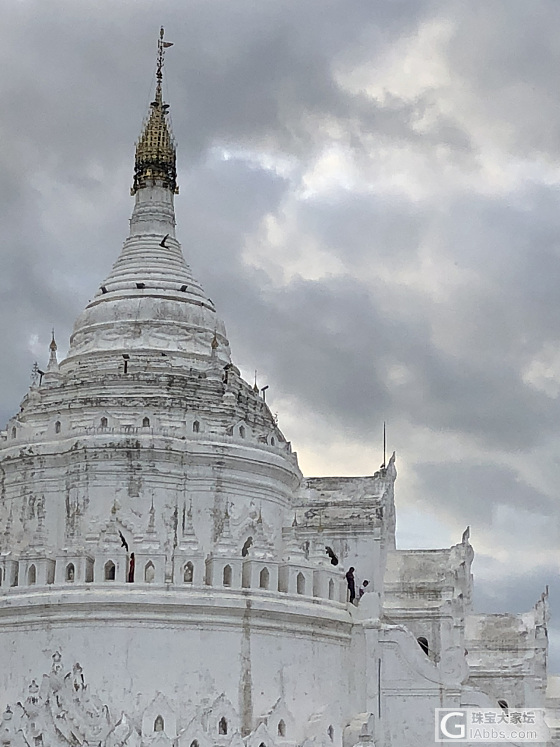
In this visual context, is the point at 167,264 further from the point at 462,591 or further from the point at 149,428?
the point at 462,591

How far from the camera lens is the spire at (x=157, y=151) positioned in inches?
1825

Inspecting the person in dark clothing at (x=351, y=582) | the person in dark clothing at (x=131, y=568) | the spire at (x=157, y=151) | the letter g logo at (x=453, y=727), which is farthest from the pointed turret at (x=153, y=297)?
the letter g logo at (x=453, y=727)

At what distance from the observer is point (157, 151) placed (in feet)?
152

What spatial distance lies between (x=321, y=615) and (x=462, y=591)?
723 cm

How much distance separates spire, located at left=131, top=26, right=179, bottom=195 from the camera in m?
46.3

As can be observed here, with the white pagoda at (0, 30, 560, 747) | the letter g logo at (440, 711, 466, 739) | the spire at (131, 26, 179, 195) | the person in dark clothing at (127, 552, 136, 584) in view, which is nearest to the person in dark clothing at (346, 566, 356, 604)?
the white pagoda at (0, 30, 560, 747)

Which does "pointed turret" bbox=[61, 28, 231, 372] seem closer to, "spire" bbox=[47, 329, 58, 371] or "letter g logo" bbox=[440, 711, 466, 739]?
"spire" bbox=[47, 329, 58, 371]

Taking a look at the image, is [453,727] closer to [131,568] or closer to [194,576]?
[194,576]

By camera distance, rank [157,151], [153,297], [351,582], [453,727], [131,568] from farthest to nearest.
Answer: [157,151]
[153,297]
[351,582]
[453,727]
[131,568]

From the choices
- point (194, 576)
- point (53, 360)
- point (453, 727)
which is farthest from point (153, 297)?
point (453, 727)

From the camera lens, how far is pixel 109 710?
3347 centimetres

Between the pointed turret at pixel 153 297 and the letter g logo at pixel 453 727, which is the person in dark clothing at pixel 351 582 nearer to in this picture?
the letter g logo at pixel 453 727

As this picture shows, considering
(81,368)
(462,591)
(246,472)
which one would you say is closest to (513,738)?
(462,591)

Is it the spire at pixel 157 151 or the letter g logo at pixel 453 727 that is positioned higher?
the spire at pixel 157 151
